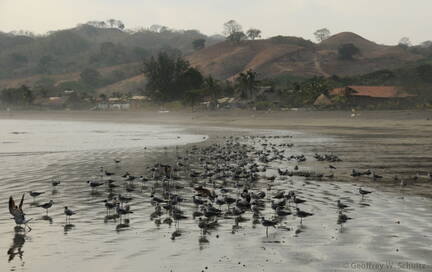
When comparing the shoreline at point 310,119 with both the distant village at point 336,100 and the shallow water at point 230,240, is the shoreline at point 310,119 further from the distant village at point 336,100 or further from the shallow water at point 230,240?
the shallow water at point 230,240

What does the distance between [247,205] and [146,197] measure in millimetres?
6152

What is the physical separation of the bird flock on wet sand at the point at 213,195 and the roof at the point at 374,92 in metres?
80.1

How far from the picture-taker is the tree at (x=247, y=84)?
426 feet

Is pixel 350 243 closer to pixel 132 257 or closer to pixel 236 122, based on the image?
pixel 132 257

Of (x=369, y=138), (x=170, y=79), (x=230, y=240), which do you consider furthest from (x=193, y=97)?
(x=230, y=240)

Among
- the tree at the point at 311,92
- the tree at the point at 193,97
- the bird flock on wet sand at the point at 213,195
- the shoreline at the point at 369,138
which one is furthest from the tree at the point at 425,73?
the bird flock on wet sand at the point at 213,195

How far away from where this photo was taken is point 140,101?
180875mm

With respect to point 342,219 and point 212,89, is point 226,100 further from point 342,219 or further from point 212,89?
point 342,219

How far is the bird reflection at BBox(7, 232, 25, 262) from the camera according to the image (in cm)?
1498

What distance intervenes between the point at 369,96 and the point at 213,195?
10034 cm

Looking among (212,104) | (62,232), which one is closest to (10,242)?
(62,232)

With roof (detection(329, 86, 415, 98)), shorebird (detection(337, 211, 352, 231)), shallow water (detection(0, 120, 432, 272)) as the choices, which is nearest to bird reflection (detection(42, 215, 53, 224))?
shallow water (detection(0, 120, 432, 272))

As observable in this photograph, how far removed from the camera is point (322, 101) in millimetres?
114562

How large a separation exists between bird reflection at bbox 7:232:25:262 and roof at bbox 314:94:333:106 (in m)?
99.4
